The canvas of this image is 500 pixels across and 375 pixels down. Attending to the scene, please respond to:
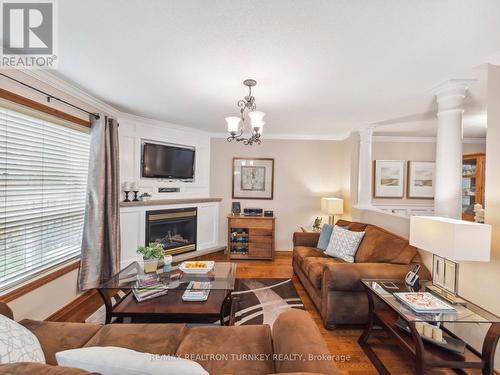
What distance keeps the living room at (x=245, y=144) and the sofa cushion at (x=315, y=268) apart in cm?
3

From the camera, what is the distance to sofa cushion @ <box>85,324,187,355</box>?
131 centimetres

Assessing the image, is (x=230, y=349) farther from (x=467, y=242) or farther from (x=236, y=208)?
(x=236, y=208)

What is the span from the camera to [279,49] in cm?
167

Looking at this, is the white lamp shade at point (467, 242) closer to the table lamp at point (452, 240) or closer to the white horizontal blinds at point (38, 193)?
the table lamp at point (452, 240)

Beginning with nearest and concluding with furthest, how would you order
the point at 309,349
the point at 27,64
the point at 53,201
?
the point at 309,349, the point at 27,64, the point at 53,201

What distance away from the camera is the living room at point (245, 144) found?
1.32 metres

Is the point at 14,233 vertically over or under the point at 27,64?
under

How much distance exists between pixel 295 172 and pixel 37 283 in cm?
398

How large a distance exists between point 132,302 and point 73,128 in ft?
6.58

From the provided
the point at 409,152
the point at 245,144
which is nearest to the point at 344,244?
the point at 245,144

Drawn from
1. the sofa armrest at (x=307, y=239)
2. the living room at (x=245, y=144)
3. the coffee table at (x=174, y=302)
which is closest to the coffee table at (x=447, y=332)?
the living room at (x=245, y=144)

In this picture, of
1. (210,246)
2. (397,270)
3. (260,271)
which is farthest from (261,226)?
(397,270)

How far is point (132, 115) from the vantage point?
3467 mm

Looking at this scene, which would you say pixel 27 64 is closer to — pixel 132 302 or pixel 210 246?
pixel 132 302
